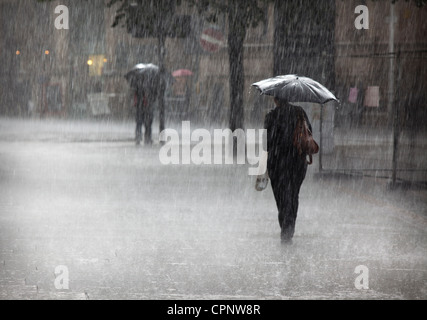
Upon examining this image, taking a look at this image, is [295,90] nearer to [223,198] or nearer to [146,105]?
[223,198]

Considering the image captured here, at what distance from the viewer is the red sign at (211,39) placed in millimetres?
19672

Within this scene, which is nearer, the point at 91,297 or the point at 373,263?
the point at 91,297

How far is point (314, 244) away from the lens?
824 cm

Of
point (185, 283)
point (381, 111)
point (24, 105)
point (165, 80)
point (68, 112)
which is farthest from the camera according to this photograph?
point (24, 105)

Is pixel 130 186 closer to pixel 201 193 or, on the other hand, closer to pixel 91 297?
pixel 201 193

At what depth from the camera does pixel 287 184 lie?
8.16 m

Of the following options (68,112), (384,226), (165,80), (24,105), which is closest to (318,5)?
(165,80)

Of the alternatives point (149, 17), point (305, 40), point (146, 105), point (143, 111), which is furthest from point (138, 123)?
point (305, 40)

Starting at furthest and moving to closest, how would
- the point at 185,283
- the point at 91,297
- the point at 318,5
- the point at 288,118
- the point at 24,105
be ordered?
the point at 24,105 → the point at 318,5 → the point at 288,118 → the point at 185,283 → the point at 91,297

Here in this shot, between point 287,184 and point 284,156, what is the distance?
10.9 inches

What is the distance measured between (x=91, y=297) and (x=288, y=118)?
2947 mm

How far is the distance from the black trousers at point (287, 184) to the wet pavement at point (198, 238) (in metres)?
0.25

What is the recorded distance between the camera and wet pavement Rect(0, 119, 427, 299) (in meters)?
6.47

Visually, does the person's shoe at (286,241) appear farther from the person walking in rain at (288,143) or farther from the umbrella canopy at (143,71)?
the umbrella canopy at (143,71)
